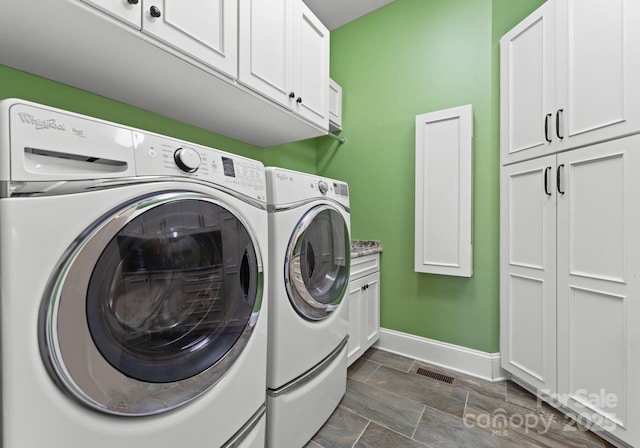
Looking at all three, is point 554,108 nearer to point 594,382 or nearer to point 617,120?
point 617,120

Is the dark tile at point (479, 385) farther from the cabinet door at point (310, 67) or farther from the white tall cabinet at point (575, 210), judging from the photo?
the cabinet door at point (310, 67)

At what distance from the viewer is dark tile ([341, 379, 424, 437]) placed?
1300mm

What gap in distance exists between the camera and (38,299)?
0.47 meters

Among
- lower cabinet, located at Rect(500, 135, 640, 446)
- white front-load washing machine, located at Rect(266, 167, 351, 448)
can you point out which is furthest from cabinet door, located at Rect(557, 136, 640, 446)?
white front-load washing machine, located at Rect(266, 167, 351, 448)

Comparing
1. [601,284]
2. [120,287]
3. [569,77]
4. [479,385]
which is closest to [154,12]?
[120,287]

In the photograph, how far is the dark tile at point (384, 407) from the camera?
1300 millimetres

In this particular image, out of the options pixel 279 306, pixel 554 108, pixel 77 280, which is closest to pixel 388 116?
pixel 554 108

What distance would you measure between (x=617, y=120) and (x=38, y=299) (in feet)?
6.56

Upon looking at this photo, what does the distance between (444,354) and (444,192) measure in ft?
3.72

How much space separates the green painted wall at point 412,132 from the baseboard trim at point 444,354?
50 millimetres

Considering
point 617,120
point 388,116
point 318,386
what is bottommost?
point 318,386

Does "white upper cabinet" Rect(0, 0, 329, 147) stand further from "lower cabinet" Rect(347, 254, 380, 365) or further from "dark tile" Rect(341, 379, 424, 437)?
"dark tile" Rect(341, 379, 424, 437)

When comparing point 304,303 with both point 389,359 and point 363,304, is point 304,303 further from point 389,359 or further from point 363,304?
point 389,359

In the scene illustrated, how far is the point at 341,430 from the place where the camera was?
1.25 m
